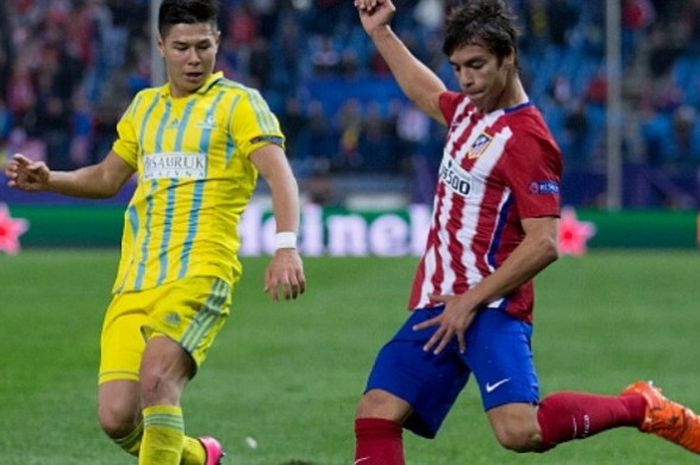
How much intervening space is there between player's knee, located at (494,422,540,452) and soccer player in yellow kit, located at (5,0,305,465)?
1066mm

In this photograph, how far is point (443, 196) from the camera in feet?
22.4

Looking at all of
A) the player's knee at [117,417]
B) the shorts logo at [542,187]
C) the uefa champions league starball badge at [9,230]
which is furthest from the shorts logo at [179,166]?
the uefa champions league starball badge at [9,230]

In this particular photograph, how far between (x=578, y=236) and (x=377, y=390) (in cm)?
1810

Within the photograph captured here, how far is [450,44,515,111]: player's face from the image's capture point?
6523 mm

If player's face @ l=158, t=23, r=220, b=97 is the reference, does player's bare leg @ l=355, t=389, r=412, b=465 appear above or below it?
below

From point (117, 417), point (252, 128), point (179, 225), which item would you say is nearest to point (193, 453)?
point (117, 417)

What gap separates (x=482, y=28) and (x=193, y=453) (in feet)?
7.37

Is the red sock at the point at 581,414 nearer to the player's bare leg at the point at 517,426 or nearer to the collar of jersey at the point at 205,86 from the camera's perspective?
the player's bare leg at the point at 517,426

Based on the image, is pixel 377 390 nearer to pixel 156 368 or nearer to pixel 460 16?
pixel 156 368

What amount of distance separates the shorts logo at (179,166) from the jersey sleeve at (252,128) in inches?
Result: 6.5

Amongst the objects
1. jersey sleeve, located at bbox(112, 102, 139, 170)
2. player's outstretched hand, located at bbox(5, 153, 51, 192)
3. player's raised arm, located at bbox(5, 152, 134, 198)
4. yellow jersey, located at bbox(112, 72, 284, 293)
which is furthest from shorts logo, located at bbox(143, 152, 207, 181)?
player's outstretched hand, located at bbox(5, 153, 51, 192)

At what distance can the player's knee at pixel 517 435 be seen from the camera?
656 cm

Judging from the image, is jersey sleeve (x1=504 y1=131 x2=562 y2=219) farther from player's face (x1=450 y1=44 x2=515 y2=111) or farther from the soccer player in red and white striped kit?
player's face (x1=450 y1=44 x2=515 y2=111)

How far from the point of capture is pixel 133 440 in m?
7.17
